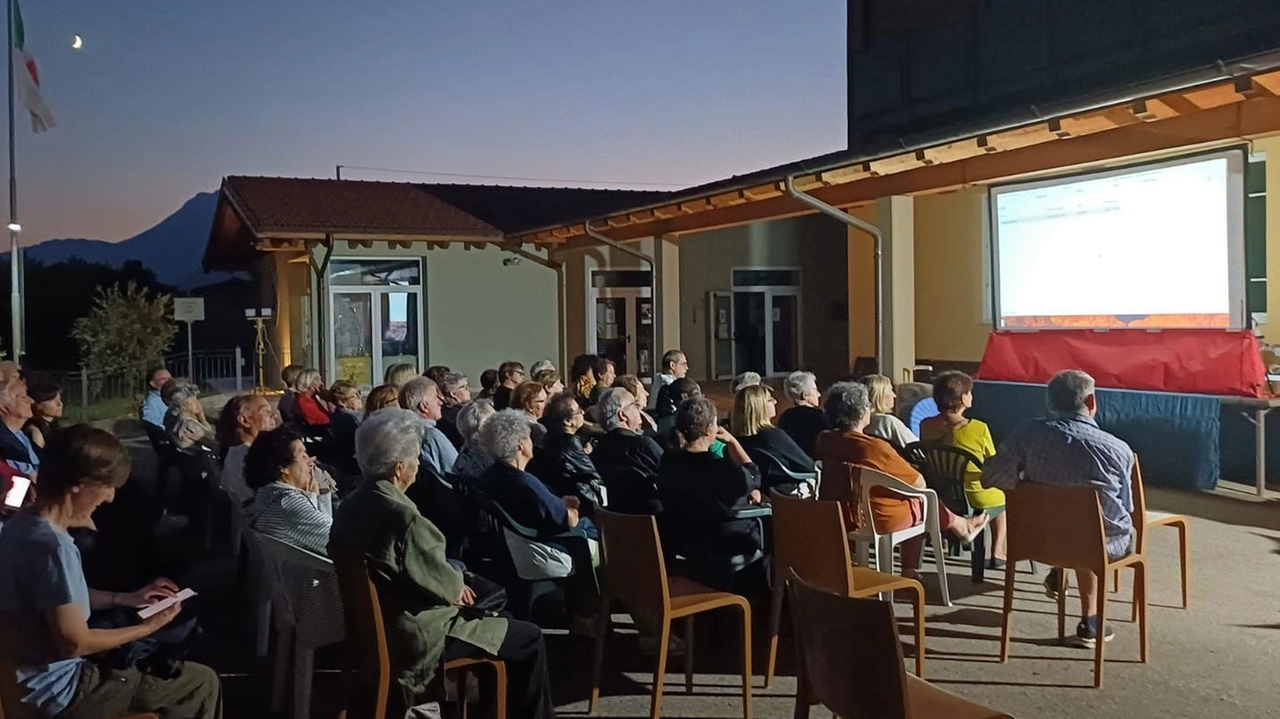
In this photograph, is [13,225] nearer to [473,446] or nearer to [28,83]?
[28,83]

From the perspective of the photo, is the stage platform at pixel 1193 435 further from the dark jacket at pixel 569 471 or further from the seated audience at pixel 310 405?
the seated audience at pixel 310 405

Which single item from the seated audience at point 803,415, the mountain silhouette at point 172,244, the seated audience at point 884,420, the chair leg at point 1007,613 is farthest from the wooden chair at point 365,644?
the mountain silhouette at point 172,244

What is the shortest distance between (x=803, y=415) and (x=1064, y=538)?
6.91 feet

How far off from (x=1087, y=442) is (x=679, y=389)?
2.98 metres

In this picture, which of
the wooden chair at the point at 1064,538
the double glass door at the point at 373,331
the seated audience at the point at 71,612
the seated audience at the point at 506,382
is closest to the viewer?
the seated audience at the point at 71,612

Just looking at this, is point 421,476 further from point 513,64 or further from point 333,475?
point 513,64

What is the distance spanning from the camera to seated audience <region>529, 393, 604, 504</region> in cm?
494

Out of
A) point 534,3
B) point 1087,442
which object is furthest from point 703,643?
point 534,3

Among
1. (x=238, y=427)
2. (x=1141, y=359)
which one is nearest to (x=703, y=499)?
(x=238, y=427)

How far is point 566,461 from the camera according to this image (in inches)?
195

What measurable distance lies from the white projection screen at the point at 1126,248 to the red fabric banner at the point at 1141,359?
0.10 m

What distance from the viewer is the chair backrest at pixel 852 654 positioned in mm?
2318

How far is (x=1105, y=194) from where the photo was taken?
835cm

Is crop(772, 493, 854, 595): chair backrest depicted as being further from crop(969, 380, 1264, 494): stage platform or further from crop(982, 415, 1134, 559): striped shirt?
crop(969, 380, 1264, 494): stage platform
